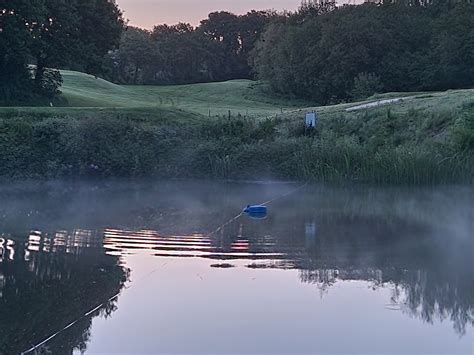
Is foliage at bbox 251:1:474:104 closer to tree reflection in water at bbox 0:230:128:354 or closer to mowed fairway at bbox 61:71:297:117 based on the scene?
mowed fairway at bbox 61:71:297:117

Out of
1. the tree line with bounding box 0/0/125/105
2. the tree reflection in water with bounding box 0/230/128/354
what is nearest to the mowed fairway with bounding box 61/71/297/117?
the tree line with bounding box 0/0/125/105

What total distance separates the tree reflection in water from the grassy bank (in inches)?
502

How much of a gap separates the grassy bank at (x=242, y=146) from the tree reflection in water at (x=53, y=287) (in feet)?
41.8

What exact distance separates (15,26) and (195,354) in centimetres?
2808

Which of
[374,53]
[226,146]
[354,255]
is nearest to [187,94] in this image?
[374,53]

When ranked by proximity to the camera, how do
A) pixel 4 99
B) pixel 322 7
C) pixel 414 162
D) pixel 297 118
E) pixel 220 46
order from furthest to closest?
pixel 220 46, pixel 322 7, pixel 4 99, pixel 297 118, pixel 414 162

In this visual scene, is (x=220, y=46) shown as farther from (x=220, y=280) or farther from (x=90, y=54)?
(x=220, y=280)

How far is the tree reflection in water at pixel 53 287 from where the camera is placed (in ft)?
32.8

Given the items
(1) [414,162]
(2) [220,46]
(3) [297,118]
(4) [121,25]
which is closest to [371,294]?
(1) [414,162]

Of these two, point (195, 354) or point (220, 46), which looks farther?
point (220, 46)

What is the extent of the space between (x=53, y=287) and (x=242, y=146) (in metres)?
19.1

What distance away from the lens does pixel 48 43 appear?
37750 mm

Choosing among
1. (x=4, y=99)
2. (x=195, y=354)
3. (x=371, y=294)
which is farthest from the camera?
(x=4, y=99)

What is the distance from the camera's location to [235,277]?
13781mm
